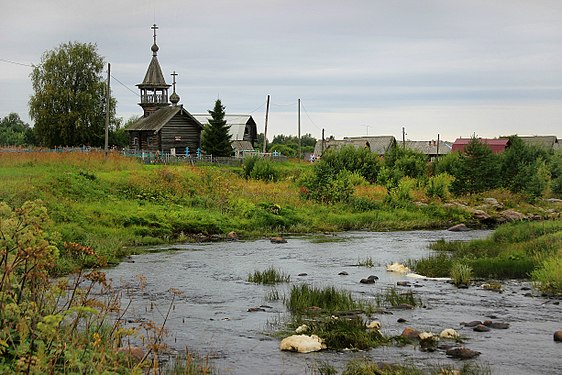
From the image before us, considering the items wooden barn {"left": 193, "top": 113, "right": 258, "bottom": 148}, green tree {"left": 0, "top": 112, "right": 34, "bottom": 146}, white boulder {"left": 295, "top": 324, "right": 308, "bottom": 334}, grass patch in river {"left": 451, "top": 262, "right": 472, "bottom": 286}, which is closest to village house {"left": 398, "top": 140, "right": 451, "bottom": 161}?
wooden barn {"left": 193, "top": 113, "right": 258, "bottom": 148}

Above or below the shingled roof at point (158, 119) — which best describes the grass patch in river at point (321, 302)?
below

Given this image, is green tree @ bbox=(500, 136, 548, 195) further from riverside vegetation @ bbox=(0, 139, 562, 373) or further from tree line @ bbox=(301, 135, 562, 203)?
riverside vegetation @ bbox=(0, 139, 562, 373)

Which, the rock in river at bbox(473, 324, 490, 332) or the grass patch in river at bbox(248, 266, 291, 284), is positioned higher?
the rock in river at bbox(473, 324, 490, 332)

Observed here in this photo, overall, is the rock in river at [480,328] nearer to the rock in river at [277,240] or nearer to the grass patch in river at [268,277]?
the grass patch in river at [268,277]

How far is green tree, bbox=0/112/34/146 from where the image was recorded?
108 meters

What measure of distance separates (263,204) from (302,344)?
2632 cm

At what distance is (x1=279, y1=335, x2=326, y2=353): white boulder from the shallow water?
21 cm

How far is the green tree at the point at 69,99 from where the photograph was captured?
76375 mm

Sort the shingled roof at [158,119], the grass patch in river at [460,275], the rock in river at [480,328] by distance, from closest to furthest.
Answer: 1. the rock in river at [480,328]
2. the grass patch in river at [460,275]
3. the shingled roof at [158,119]

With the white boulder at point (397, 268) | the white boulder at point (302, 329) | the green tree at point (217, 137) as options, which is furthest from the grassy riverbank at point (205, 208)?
the green tree at point (217, 137)

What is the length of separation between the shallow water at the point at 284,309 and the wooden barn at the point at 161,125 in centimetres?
3840

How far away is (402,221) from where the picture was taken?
4031 cm

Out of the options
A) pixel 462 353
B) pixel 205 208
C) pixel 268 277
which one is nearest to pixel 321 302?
pixel 268 277

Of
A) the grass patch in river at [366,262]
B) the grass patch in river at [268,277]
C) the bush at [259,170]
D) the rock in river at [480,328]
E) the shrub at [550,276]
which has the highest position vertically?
the bush at [259,170]
